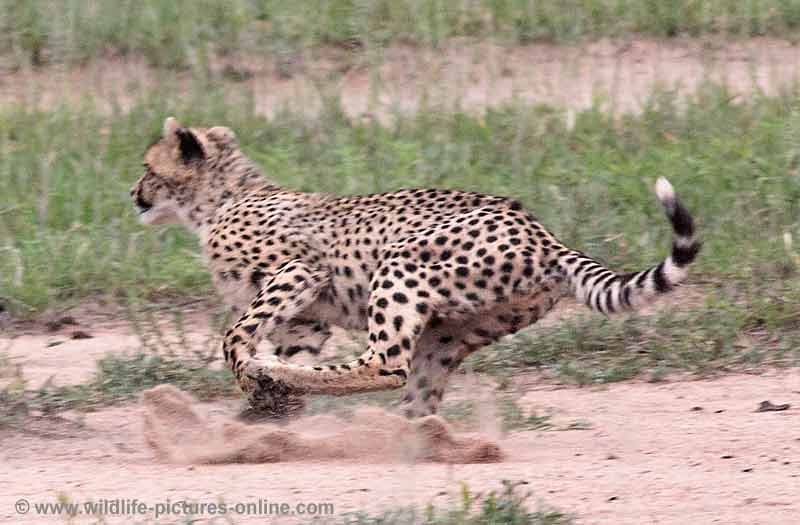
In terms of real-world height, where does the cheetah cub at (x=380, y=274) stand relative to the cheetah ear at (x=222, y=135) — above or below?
below

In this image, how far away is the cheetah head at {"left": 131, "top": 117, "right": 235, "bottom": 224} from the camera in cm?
584

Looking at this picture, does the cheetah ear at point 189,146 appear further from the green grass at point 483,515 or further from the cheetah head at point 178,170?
the green grass at point 483,515

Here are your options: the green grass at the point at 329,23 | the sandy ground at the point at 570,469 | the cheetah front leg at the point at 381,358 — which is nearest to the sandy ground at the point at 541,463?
the sandy ground at the point at 570,469

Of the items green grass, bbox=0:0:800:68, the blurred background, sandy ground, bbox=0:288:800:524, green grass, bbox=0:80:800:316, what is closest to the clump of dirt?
sandy ground, bbox=0:288:800:524

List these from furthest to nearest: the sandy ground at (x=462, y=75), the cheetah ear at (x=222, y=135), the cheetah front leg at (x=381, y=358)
Result: the sandy ground at (x=462, y=75)
the cheetah ear at (x=222, y=135)
the cheetah front leg at (x=381, y=358)

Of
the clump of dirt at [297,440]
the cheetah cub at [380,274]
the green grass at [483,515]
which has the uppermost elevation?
the cheetah cub at [380,274]

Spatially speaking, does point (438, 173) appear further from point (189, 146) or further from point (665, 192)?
point (665, 192)

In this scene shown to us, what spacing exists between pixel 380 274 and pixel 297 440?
0.59m

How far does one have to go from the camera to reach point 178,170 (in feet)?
19.3

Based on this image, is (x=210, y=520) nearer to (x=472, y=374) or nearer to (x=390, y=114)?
(x=472, y=374)

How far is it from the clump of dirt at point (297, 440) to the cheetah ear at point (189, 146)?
4.29 feet

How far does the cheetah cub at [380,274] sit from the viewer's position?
4746mm

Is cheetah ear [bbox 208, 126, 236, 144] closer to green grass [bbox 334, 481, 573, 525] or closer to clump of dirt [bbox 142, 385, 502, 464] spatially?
clump of dirt [bbox 142, 385, 502, 464]

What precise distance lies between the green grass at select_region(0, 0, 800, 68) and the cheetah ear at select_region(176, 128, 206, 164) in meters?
3.56
